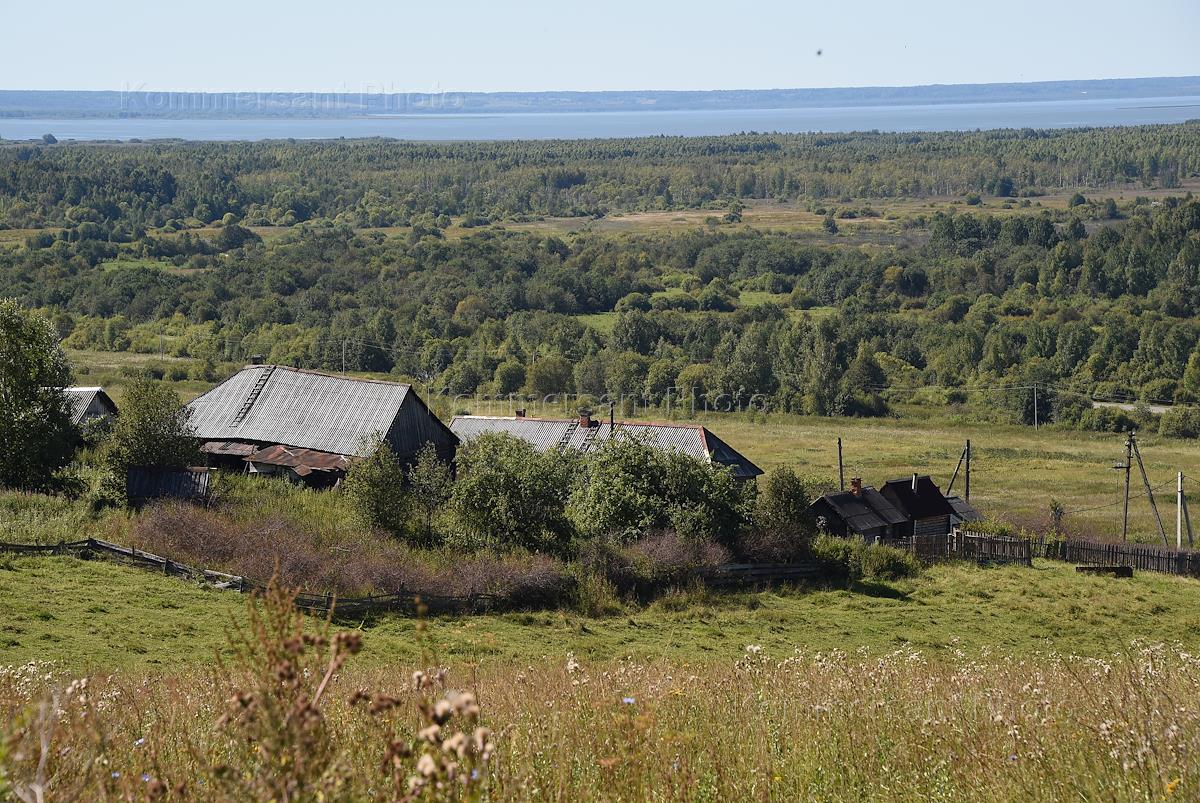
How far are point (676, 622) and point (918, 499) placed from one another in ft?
45.9

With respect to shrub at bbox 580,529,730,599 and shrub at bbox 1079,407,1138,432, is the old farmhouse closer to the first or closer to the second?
shrub at bbox 580,529,730,599

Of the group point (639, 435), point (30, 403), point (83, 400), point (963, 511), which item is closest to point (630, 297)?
point (963, 511)

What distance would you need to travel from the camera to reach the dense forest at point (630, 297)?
2827 inches

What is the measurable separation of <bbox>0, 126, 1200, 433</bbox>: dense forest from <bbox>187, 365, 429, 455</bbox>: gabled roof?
34749mm

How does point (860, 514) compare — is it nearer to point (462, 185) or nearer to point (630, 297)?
point (630, 297)

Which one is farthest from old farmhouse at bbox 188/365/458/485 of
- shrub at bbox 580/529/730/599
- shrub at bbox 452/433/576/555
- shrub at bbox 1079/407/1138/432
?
shrub at bbox 1079/407/1138/432

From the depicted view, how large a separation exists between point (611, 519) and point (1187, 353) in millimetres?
59639

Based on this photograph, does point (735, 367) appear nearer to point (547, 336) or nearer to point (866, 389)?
point (866, 389)

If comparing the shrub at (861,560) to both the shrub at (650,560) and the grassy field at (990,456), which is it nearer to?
the shrub at (650,560)

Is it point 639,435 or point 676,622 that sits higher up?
point 639,435

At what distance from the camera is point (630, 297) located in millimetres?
97250

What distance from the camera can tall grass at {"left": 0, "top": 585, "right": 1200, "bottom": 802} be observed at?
3.21 metres

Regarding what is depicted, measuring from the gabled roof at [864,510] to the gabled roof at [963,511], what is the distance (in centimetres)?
273

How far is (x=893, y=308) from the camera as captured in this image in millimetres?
95375
